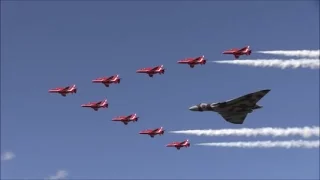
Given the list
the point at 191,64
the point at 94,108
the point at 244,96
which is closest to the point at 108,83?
the point at 94,108

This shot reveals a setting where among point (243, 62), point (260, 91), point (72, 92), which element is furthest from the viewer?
point (72, 92)

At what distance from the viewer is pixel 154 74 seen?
612ft

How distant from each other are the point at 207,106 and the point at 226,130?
31.5ft

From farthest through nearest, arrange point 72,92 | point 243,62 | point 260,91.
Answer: point 72,92, point 260,91, point 243,62

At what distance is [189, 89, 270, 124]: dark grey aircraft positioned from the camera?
184 m

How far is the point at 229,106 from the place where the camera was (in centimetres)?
18962

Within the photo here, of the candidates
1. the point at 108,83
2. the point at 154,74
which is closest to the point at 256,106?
the point at 154,74

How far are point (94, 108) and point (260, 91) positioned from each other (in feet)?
180

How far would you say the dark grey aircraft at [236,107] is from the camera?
18412 centimetres

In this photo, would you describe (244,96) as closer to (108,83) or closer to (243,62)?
(243,62)

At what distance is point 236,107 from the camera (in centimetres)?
18900

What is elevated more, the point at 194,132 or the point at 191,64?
the point at 191,64

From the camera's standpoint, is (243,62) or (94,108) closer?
(243,62)

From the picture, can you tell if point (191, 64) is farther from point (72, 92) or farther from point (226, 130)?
point (72, 92)
